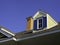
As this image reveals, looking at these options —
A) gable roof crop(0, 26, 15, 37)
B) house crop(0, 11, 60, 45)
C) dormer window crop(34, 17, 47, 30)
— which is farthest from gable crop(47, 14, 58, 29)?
gable roof crop(0, 26, 15, 37)

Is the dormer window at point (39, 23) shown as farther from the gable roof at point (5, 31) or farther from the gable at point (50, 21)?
the gable roof at point (5, 31)

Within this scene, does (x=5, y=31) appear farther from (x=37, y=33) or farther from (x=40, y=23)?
(x=37, y=33)

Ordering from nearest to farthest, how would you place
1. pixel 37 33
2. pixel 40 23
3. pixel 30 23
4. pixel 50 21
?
pixel 37 33 < pixel 40 23 < pixel 50 21 < pixel 30 23

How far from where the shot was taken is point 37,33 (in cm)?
1719

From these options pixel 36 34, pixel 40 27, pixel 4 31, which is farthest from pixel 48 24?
pixel 4 31

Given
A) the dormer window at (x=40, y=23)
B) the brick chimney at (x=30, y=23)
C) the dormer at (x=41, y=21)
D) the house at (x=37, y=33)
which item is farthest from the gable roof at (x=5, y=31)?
the dormer window at (x=40, y=23)

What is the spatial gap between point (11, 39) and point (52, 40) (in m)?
3.97

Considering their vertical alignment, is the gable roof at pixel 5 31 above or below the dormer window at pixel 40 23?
below

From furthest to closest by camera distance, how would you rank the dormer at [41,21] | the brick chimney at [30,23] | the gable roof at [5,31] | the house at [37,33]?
the brick chimney at [30,23], the gable roof at [5,31], the dormer at [41,21], the house at [37,33]

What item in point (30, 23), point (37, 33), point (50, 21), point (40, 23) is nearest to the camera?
point (37, 33)

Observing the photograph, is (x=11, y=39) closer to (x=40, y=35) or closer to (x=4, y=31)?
(x=4, y=31)

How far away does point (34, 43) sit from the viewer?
57.9 ft

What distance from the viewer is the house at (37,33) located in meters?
16.5

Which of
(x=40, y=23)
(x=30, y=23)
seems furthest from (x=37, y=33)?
(x=30, y=23)
